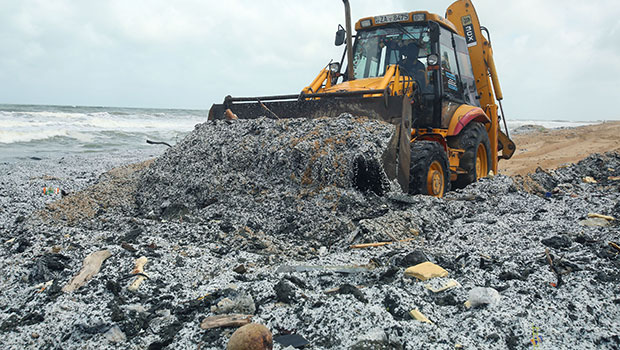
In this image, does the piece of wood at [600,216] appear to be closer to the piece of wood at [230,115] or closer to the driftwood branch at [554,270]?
the driftwood branch at [554,270]

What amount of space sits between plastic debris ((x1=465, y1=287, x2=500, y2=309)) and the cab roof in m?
4.69

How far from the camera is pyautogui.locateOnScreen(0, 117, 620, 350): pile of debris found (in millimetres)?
2396

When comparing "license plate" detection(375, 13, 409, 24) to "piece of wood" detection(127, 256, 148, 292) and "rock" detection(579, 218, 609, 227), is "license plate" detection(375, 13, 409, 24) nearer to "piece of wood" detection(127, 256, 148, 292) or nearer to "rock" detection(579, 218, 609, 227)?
"rock" detection(579, 218, 609, 227)

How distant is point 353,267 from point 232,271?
2.91 ft

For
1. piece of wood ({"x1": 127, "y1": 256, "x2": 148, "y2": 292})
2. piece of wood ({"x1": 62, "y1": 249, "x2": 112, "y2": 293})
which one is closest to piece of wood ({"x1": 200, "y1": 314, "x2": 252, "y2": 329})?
piece of wood ({"x1": 127, "y1": 256, "x2": 148, "y2": 292})

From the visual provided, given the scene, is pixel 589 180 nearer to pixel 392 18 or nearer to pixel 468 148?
pixel 468 148

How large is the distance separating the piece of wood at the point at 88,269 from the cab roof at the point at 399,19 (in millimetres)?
4912

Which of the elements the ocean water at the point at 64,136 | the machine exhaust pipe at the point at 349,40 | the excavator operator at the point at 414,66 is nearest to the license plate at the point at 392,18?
the excavator operator at the point at 414,66

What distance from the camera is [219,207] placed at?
4.71 m

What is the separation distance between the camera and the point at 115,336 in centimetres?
242

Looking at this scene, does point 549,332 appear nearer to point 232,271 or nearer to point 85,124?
point 232,271

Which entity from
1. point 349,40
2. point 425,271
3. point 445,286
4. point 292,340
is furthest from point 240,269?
point 349,40

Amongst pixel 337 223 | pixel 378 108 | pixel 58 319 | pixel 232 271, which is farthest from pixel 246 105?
pixel 58 319

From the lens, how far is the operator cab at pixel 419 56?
617 cm
